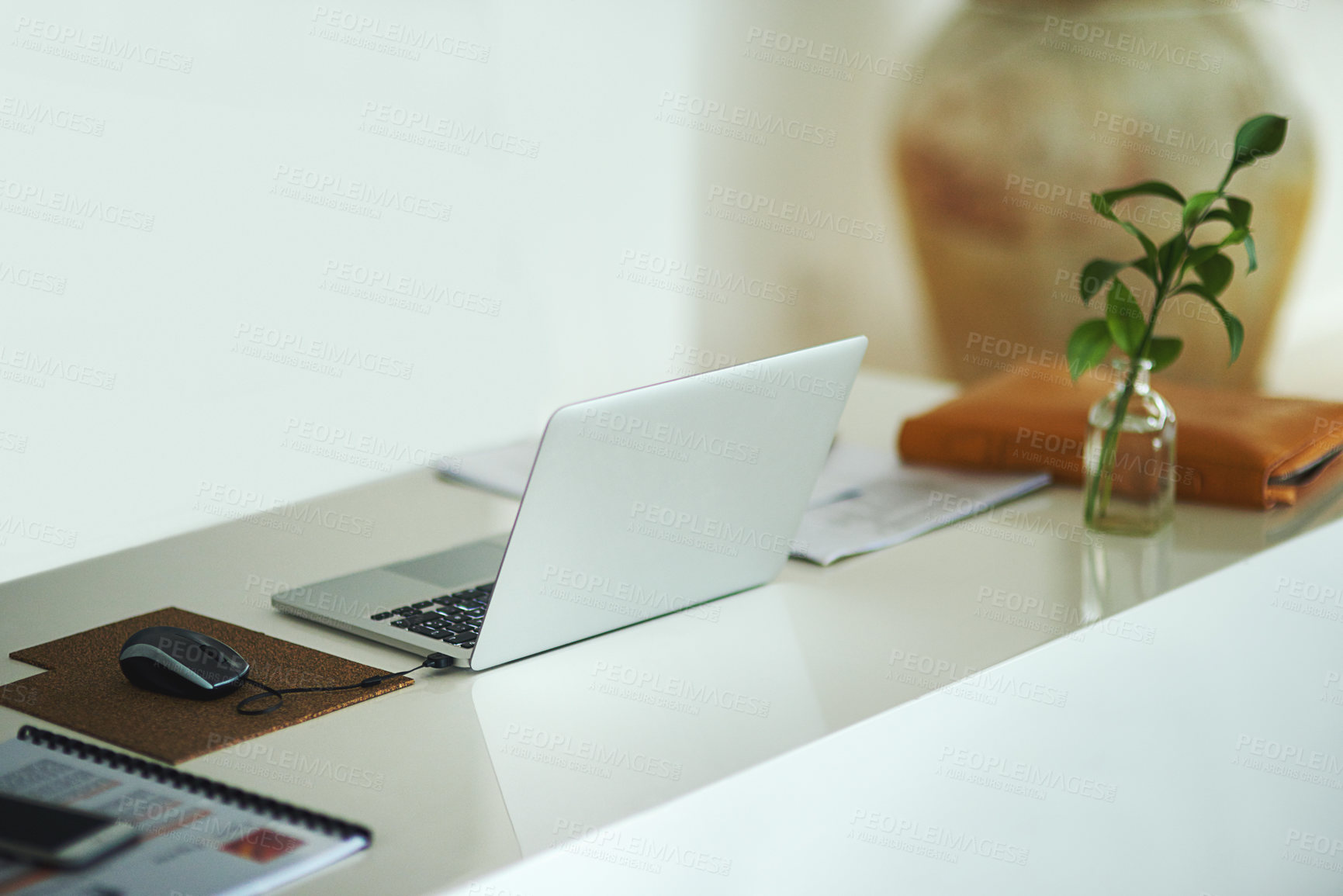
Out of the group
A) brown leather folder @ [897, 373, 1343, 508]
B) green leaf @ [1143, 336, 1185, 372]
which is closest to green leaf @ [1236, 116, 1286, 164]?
green leaf @ [1143, 336, 1185, 372]

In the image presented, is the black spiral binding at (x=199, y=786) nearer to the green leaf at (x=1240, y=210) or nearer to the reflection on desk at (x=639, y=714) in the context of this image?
the reflection on desk at (x=639, y=714)

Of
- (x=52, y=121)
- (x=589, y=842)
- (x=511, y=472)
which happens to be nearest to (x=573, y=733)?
(x=589, y=842)

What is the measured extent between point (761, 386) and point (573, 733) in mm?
354

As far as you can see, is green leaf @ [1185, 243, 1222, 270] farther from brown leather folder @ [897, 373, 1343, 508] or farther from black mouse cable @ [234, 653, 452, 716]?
black mouse cable @ [234, 653, 452, 716]

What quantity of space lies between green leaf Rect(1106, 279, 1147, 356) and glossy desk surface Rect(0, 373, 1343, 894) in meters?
0.22

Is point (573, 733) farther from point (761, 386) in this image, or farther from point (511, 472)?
point (511, 472)

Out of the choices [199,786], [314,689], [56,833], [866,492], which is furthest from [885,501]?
[56,833]

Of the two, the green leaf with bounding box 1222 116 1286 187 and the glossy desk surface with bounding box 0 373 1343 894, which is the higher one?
the green leaf with bounding box 1222 116 1286 187

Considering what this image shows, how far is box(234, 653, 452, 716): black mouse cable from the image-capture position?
105 cm

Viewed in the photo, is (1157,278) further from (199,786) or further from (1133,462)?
(199,786)

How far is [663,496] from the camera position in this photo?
46.3 inches

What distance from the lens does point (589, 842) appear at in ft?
2.88

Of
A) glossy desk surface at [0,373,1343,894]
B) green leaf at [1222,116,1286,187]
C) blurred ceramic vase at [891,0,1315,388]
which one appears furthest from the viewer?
blurred ceramic vase at [891,0,1315,388]

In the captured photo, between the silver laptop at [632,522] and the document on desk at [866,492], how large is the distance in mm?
171
